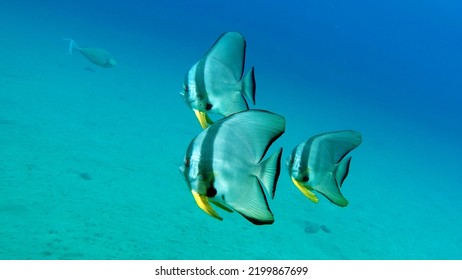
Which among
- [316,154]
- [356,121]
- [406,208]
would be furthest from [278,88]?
[316,154]

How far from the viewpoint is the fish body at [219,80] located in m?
2.05

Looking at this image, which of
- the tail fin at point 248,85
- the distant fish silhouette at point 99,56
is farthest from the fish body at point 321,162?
the distant fish silhouette at point 99,56

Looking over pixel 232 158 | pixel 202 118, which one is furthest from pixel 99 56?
pixel 232 158

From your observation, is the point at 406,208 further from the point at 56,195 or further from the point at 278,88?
the point at 278,88

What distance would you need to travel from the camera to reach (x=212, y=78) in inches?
80.7

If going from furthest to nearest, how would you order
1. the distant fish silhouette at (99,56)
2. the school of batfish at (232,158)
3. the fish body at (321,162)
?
the distant fish silhouette at (99,56) → the fish body at (321,162) → the school of batfish at (232,158)

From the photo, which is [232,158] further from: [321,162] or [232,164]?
[321,162]

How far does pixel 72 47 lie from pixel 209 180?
9697 mm

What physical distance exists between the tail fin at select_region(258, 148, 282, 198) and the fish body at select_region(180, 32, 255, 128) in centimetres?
54

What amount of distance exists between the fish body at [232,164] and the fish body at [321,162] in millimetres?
614

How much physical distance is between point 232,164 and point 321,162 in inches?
32.2

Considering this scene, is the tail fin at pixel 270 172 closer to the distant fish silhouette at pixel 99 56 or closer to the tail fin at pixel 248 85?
the tail fin at pixel 248 85

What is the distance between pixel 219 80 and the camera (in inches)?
80.8

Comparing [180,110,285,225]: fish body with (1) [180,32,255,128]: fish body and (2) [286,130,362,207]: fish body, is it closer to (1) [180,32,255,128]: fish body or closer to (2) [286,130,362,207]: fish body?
(1) [180,32,255,128]: fish body
